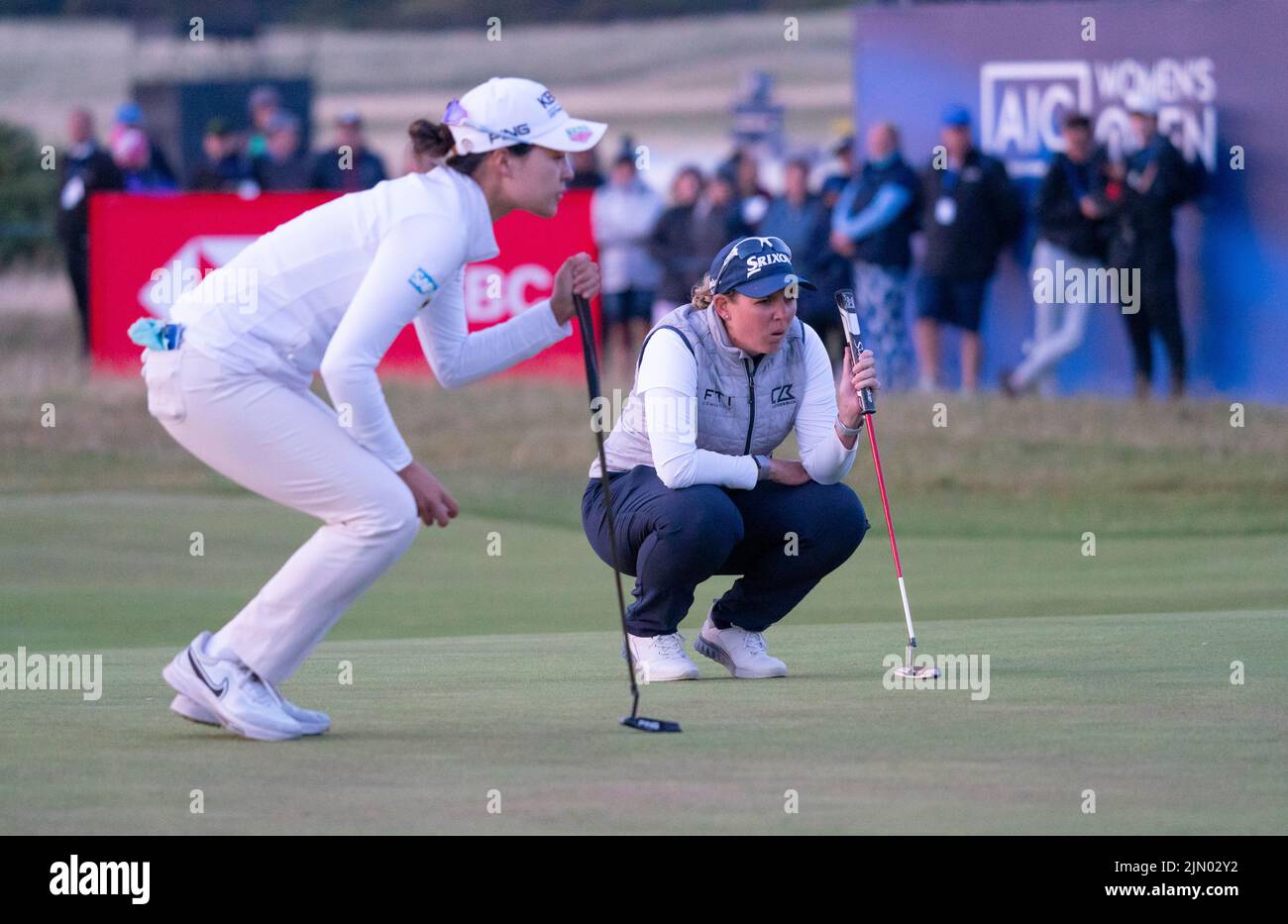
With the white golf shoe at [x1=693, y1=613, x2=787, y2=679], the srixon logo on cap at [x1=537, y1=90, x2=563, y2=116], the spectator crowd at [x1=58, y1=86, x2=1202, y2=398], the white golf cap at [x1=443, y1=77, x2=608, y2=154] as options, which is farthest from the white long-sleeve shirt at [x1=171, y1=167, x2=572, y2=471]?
the spectator crowd at [x1=58, y1=86, x2=1202, y2=398]

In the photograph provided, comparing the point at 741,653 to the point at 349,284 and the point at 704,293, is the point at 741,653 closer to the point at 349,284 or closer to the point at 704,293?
the point at 704,293

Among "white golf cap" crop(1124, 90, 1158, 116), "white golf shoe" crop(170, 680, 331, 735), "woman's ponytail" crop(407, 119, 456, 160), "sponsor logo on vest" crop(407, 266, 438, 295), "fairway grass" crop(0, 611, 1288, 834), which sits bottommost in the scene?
"fairway grass" crop(0, 611, 1288, 834)

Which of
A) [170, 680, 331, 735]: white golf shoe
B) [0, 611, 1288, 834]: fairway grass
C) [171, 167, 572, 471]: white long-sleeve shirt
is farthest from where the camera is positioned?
[170, 680, 331, 735]: white golf shoe

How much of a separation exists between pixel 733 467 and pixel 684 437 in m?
0.22

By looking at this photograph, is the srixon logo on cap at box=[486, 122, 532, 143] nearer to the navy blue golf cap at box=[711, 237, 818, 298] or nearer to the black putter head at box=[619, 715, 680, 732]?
the navy blue golf cap at box=[711, 237, 818, 298]

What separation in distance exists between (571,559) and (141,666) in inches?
201

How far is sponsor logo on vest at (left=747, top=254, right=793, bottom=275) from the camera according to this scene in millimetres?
7156

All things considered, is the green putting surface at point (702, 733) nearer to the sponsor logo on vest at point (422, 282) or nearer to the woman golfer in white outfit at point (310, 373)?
the woman golfer in white outfit at point (310, 373)

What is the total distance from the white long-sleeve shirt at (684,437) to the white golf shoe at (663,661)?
1.71 ft

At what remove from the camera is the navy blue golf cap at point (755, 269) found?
23.4 feet

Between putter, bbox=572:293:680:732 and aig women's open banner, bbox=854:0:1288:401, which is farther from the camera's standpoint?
aig women's open banner, bbox=854:0:1288:401

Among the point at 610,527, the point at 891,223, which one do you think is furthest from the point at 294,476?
the point at 891,223

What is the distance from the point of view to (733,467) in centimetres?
726

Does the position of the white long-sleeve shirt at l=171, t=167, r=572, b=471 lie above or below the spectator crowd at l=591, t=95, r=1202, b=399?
below
